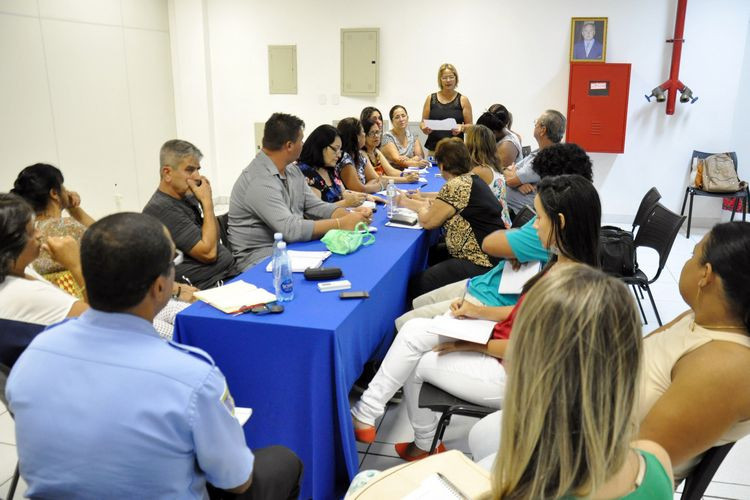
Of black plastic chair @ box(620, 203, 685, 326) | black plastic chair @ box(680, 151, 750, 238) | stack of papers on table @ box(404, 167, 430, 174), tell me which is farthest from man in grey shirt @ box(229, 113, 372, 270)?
black plastic chair @ box(680, 151, 750, 238)

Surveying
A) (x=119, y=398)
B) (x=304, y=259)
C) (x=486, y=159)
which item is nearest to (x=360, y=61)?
(x=486, y=159)

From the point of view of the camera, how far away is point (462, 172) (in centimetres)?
361

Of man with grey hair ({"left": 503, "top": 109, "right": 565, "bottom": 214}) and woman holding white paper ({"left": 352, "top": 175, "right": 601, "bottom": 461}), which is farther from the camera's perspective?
man with grey hair ({"left": 503, "top": 109, "right": 565, "bottom": 214})

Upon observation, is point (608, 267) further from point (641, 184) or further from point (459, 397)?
point (641, 184)

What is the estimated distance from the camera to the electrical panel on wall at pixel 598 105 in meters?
6.52

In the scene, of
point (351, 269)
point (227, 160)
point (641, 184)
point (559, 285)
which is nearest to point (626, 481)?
point (559, 285)

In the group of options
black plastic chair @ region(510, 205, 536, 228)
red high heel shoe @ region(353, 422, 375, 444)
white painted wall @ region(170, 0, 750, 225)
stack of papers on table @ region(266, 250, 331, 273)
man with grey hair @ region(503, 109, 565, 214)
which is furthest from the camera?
white painted wall @ region(170, 0, 750, 225)

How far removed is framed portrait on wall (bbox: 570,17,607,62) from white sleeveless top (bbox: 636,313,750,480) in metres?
5.77

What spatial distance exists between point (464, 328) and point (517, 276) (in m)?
0.46

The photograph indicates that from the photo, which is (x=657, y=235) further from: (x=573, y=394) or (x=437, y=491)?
(x=573, y=394)

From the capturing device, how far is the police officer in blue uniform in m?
1.19

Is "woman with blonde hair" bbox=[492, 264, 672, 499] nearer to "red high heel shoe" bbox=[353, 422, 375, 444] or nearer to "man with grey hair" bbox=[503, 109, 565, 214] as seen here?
"red high heel shoe" bbox=[353, 422, 375, 444]

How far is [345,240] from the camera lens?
306 cm

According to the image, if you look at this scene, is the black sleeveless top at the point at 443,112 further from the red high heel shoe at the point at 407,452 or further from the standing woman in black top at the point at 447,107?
the red high heel shoe at the point at 407,452
